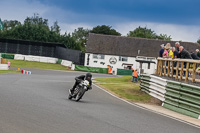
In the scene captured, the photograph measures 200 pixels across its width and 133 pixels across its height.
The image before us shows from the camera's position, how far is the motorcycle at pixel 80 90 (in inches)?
588

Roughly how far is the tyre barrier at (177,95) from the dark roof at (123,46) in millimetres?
59261

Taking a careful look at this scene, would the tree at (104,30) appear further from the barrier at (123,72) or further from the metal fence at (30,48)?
the barrier at (123,72)

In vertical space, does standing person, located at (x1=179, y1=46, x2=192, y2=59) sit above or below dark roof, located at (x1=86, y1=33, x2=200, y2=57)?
below

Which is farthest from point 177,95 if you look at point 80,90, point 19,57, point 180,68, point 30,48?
point 30,48

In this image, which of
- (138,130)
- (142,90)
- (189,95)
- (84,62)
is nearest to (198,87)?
(189,95)

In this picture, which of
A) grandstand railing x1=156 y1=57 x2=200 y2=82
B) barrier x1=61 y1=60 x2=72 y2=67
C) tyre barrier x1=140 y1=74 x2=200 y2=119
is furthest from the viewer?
barrier x1=61 y1=60 x2=72 y2=67

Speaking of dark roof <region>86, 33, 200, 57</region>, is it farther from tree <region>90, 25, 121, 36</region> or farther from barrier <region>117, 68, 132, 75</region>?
tree <region>90, 25, 121, 36</region>

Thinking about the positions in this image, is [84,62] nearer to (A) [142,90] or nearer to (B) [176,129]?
(A) [142,90]

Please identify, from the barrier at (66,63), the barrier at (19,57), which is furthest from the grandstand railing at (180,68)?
the barrier at (19,57)

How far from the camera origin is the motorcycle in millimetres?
14942

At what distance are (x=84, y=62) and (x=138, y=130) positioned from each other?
67.6 meters

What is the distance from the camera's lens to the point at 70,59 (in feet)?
222

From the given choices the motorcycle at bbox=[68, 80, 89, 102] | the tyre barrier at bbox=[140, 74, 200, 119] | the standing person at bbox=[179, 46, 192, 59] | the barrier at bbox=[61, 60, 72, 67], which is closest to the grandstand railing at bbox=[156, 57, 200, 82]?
the standing person at bbox=[179, 46, 192, 59]

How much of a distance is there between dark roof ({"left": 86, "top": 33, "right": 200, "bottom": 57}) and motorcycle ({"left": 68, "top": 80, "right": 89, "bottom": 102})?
62957 millimetres
